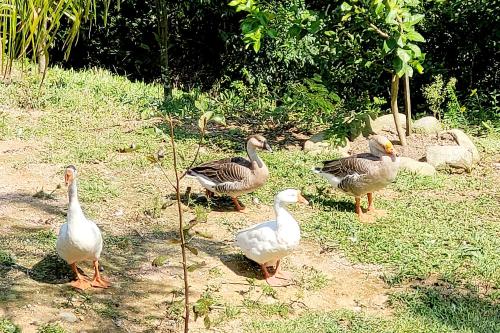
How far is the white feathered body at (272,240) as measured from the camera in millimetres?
5520

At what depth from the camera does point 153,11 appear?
15008 mm

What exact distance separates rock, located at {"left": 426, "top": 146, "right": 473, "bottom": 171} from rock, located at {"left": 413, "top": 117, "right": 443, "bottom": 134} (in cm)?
103

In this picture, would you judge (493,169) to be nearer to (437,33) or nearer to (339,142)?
(339,142)

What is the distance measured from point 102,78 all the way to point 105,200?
5620mm

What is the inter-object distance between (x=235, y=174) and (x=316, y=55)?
395 centimetres

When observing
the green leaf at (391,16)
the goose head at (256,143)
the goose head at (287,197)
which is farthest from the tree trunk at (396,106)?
the goose head at (287,197)

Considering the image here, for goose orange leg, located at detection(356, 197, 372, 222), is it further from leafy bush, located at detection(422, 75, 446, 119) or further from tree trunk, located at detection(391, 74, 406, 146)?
leafy bush, located at detection(422, 75, 446, 119)

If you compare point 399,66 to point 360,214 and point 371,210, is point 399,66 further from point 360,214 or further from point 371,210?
point 360,214

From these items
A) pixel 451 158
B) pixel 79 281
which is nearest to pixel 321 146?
pixel 451 158

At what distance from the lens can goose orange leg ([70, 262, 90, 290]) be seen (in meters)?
5.23

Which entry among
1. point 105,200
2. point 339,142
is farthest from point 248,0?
point 105,200

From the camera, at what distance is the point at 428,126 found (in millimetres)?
9359

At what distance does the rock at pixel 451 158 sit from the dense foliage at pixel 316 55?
1.16m

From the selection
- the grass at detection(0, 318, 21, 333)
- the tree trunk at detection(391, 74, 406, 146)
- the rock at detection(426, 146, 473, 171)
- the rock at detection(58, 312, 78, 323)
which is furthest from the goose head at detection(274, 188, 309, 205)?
the tree trunk at detection(391, 74, 406, 146)
